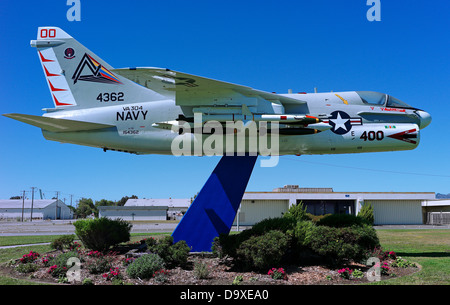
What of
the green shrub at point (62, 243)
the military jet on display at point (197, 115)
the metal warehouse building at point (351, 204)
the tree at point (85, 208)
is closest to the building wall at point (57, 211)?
the tree at point (85, 208)

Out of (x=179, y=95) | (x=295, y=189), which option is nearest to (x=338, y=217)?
(x=179, y=95)

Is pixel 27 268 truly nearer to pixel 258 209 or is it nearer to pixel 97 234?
pixel 97 234

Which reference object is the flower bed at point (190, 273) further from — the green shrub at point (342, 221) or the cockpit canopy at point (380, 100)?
the cockpit canopy at point (380, 100)

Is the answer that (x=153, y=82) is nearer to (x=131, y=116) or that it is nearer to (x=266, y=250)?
(x=131, y=116)

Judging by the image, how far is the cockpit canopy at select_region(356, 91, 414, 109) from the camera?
47.6ft

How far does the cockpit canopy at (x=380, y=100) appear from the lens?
47.6 feet

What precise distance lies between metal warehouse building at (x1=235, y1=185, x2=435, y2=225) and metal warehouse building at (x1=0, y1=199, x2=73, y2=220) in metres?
74.1

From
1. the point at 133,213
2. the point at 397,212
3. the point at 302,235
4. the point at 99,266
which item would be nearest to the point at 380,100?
the point at 302,235

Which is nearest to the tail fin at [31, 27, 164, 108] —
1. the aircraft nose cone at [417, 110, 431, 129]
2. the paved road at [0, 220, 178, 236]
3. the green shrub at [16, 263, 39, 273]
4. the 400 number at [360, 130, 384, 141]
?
the green shrub at [16, 263, 39, 273]

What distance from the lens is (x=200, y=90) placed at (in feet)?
42.8

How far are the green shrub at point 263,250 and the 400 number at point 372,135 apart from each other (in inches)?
222

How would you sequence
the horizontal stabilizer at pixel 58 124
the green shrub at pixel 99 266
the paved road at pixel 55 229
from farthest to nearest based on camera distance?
the paved road at pixel 55 229 → the horizontal stabilizer at pixel 58 124 → the green shrub at pixel 99 266

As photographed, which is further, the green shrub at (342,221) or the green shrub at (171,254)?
the green shrub at (342,221)

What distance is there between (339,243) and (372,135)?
195 inches
